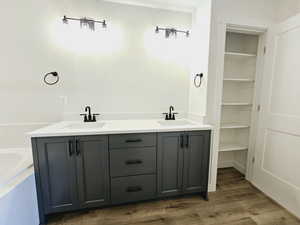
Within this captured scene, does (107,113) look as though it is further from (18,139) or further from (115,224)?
(115,224)

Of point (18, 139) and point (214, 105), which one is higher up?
point (214, 105)

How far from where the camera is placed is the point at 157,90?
2332mm

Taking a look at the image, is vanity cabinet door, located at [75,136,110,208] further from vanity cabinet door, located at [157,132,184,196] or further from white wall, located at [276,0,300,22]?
white wall, located at [276,0,300,22]

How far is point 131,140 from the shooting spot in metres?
1.71

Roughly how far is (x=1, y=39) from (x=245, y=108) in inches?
136

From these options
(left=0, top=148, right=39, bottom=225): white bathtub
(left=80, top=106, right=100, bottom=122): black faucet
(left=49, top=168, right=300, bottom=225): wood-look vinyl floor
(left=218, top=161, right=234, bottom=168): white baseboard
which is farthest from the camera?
(left=218, top=161, right=234, bottom=168): white baseboard

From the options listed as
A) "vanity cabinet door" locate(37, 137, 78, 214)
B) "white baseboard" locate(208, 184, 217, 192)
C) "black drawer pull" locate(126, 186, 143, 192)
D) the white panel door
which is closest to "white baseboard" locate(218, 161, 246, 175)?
the white panel door

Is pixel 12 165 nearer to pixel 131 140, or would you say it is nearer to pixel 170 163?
pixel 131 140

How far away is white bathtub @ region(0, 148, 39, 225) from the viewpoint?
4.10ft

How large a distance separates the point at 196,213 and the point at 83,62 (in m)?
2.27

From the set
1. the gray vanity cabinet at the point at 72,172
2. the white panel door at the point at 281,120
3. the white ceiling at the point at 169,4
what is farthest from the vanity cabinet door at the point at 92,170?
the white panel door at the point at 281,120

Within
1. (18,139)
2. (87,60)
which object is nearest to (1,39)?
(87,60)

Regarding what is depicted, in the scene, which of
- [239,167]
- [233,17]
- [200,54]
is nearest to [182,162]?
[200,54]

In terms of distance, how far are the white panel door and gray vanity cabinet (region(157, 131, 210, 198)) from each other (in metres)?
0.88
